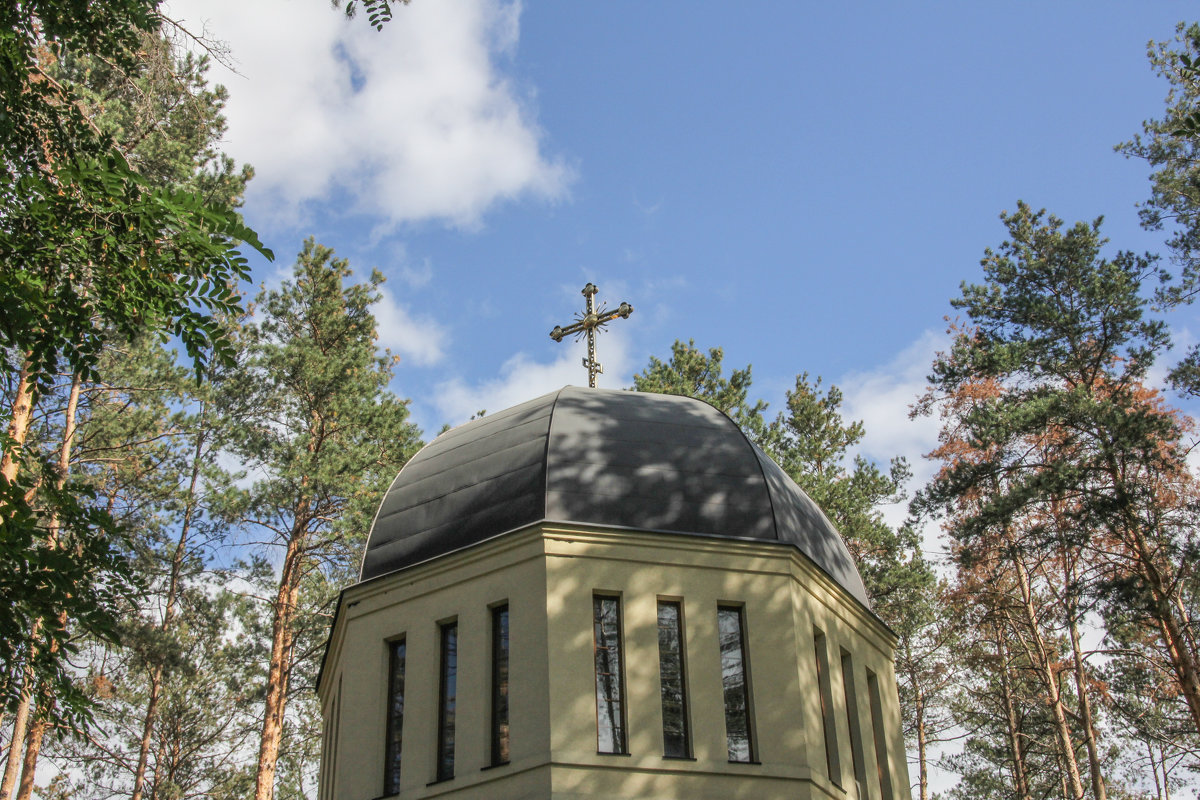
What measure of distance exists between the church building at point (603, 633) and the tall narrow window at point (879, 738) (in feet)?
0.06

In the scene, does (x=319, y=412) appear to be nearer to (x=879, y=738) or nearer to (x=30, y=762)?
(x=30, y=762)

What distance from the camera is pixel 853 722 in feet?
36.5

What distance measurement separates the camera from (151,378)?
20625 mm

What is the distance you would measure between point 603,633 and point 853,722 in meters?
3.08

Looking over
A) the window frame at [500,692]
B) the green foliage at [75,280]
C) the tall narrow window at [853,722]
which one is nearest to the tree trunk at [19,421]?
the window frame at [500,692]

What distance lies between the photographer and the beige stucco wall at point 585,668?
9.31 metres

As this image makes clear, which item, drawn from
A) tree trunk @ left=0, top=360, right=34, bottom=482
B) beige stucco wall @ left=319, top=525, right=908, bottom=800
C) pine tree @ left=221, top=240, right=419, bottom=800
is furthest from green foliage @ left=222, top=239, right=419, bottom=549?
beige stucco wall @ left=319, top=525, right=908, bottom=800

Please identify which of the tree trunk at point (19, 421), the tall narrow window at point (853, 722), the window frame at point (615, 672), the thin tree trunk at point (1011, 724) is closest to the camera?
the window frame at point (615, 672)

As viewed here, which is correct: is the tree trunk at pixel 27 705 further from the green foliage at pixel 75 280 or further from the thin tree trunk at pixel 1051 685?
the thin tree trunk at pixel 1051 685

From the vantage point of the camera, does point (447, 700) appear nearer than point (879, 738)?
Yes

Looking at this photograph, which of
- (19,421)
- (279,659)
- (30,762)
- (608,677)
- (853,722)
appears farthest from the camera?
(279,659)

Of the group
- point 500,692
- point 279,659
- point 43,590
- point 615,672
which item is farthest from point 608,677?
point 279,659

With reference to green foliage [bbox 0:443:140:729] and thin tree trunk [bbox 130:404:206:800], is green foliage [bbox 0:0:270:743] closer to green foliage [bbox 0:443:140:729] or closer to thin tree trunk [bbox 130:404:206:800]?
green foliage [bbox 0:443:140:729]

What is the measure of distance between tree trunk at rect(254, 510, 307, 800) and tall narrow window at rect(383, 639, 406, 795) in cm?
922
